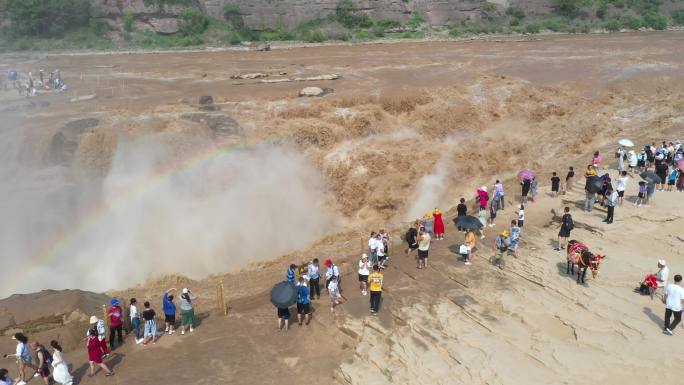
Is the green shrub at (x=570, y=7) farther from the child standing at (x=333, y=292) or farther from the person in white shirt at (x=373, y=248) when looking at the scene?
the child standing at (x=333, y=292)

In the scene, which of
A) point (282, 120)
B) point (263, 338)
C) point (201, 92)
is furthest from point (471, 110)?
point (263, 338)

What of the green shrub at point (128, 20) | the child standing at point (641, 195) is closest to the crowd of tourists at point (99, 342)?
the child standing at point (641, 195)

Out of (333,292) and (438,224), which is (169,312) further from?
(438,224)

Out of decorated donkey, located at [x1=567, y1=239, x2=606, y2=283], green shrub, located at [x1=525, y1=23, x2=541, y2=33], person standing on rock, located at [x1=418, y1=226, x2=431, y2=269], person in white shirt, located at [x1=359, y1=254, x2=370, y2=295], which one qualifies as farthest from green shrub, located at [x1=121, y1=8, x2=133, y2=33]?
decorated donkey, located at [x1=567, y1=239, x2=606, y2=283]

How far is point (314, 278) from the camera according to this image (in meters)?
13.9

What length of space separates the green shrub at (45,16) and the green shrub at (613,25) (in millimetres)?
48249

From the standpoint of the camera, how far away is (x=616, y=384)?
1046 cm

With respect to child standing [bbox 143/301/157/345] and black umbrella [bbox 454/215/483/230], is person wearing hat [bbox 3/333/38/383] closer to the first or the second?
child standing [bbox 143/301/157/345]

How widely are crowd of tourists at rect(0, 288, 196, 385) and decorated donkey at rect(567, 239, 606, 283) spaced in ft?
29.0

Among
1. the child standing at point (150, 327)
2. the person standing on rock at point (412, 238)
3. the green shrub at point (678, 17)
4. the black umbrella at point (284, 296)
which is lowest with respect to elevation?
the child standing at point (150, 327)

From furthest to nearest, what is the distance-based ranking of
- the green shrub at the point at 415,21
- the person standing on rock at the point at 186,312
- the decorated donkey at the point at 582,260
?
the green shrub at the point at 415,21 < the decorated donkey at the point at 582,260 < the person standing on rock at the point at 186,312

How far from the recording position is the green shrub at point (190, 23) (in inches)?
2087

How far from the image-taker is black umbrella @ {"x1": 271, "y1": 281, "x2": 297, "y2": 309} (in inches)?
483

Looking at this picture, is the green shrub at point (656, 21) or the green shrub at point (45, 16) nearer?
the green shrub at point (45, 16)
